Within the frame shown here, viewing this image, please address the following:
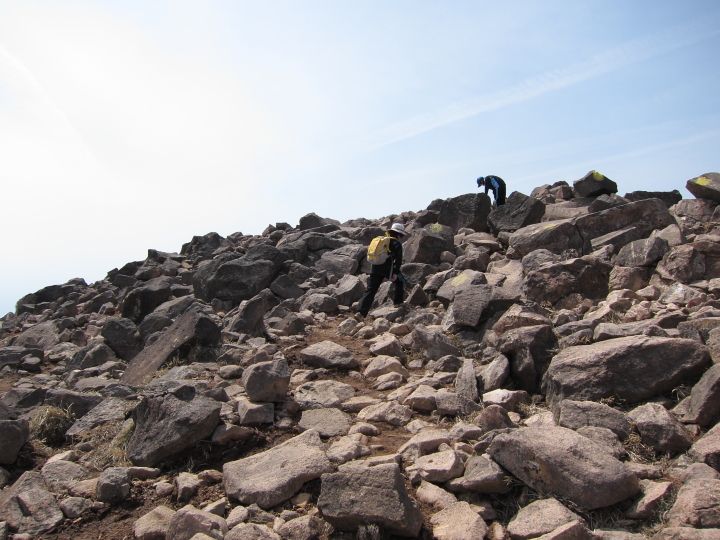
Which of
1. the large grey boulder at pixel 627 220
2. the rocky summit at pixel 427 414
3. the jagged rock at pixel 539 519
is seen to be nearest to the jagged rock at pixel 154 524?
the rocky summit at pixel 427 414

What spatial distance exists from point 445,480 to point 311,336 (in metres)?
5.59

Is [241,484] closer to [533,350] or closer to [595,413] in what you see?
[595,413]

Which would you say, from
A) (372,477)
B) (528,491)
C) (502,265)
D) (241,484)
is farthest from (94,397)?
(502,265)

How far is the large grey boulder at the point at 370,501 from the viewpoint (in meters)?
3.46

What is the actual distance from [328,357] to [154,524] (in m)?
3.73

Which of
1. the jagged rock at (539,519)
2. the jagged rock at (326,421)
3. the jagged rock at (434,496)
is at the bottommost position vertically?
the jagged rock at (539,519)

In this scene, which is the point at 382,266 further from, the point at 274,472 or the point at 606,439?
the point at 606,439

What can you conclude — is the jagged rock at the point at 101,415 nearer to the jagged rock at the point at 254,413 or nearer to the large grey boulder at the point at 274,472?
the jagged rock at the point at 254,413

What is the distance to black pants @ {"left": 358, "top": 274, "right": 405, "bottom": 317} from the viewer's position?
10578mm

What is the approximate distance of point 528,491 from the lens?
378cm

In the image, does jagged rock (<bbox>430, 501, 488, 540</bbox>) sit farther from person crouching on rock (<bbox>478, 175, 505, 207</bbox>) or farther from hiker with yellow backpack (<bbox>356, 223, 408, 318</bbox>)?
person crouching on rock (<bbox>478, 175, 505, 207</bbox>)

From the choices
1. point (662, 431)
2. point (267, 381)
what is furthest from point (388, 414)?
point (662, 431)

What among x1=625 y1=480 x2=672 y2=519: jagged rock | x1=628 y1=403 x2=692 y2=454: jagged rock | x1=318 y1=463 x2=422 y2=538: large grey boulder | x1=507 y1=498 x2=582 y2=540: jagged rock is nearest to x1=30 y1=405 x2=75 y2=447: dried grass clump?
x1=318 y1=463 x2=422 y2=538: large grey boulder

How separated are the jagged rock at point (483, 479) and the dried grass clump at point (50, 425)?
15.7 ft
